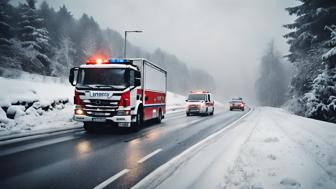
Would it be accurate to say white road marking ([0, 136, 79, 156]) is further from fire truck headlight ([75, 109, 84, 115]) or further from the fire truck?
the fire truck

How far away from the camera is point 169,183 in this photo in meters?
4.75

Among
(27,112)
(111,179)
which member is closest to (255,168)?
(111,179)

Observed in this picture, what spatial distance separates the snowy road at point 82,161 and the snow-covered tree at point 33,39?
1488 inches

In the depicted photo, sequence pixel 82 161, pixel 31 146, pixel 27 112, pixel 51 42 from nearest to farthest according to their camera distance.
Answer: pixel 82 161 < pixel 31 146 < pixel 27 112 < pixel 51 42

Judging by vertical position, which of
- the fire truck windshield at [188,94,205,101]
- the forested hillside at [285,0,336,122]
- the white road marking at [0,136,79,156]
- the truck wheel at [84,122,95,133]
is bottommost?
the white road marking at [0,136,79,156]

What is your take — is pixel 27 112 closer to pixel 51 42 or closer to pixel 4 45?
pixel 4 45

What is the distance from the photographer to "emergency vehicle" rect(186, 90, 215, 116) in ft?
80.6

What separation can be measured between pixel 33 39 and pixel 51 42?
14.2 meters

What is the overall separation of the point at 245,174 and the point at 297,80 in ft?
83.8

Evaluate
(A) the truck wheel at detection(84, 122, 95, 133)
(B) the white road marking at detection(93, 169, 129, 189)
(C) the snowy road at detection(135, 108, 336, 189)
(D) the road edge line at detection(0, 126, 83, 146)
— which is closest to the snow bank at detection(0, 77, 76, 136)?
(D) the road edge line at detection(0, 126, 83, 146)

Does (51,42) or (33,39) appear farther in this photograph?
(51,42)

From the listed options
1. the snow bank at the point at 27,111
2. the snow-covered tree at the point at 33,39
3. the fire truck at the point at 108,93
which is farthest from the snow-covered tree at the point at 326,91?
the snow-covered tree at the point at 33,39

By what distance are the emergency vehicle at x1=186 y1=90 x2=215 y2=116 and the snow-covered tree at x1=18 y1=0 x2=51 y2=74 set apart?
2896cm

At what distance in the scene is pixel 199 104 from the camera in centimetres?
2462
